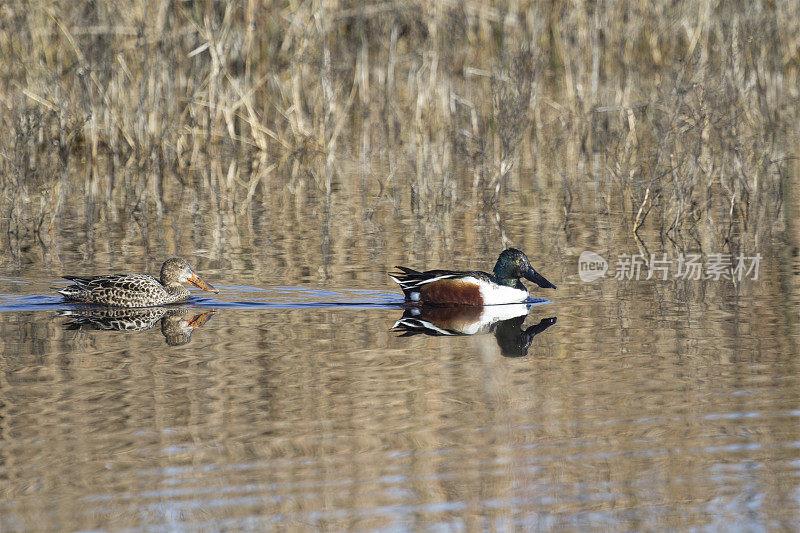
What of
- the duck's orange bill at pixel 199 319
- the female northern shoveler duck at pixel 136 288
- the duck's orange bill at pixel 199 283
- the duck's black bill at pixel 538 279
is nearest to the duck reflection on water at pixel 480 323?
the duck's black bill at pixel 538 279

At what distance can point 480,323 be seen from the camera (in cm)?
755

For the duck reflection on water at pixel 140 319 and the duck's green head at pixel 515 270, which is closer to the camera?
the duck reflection on water at pixel 140 319

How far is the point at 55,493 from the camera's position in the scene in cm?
432

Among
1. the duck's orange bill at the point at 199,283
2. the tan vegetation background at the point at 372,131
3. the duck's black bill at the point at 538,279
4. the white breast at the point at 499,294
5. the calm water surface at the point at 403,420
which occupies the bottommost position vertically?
the calm water surface at the point at 403,420

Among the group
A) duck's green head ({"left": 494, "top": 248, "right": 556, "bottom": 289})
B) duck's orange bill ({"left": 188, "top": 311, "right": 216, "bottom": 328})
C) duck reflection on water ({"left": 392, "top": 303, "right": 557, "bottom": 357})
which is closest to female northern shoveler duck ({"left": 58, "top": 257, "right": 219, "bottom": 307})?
duck's orange bill ({"left": 188, "top": 311, "right": 216, "bottom": 328})

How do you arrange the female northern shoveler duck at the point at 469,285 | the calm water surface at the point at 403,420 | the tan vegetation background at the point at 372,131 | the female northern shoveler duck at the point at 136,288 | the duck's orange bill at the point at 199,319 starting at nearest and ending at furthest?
the calm water surface at the point at 403,420
the duck's orange bill at the point at 199,319
the female northern shoveler duck at the point at 136,288
the female northern shoveler duck at the point at 469,285
the tan vegetation background at the point at 372,131

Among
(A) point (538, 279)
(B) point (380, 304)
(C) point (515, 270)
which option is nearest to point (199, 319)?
(B) point (380, 304)

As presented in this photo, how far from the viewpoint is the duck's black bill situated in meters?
8.08

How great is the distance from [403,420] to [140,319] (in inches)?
119

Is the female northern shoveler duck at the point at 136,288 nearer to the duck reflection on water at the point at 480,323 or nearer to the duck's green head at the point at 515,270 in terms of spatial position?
the duck reflection on water at the point at 480,323

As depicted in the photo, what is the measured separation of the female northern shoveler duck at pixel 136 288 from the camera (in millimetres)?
7805

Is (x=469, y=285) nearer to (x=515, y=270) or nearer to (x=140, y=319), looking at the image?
(x=515, y=270)

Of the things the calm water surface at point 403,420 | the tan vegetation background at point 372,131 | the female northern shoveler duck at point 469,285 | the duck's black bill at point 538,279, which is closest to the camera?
the calm water surface at point 403,420

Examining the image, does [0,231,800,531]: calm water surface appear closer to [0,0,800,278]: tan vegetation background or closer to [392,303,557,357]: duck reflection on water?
[392,303,557,357]: duck reflection on water
